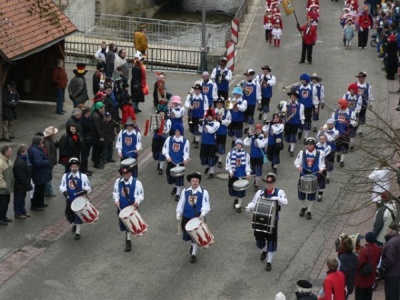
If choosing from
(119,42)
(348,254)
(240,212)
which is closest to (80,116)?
(240,212)

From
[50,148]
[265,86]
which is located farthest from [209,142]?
[265,86]

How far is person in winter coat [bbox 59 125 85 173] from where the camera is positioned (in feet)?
67.3

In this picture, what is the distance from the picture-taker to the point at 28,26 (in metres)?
24.8

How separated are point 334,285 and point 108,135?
921cm

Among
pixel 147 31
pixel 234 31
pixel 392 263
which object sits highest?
pixel 234 31

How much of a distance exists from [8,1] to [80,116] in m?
5.01

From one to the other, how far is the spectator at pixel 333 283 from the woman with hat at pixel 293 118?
939cm

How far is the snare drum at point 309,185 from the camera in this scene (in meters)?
19.4

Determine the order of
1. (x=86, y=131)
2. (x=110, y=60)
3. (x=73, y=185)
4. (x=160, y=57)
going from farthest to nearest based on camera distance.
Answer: (x=160, y=57)
(x=110, y=60)
(x=86, y=131)
(x=73, y=185)

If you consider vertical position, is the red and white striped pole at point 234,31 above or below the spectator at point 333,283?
above

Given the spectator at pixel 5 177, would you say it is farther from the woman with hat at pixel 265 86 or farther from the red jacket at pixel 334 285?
the woman with hat at pixel 265 86

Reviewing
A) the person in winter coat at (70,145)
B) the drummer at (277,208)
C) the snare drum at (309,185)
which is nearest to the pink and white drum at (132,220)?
the drummer at (277,208)

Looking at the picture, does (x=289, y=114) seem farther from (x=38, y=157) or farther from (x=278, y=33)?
(x=278, y=33)

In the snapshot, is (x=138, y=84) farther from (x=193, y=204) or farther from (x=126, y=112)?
(x=193, y=204)
